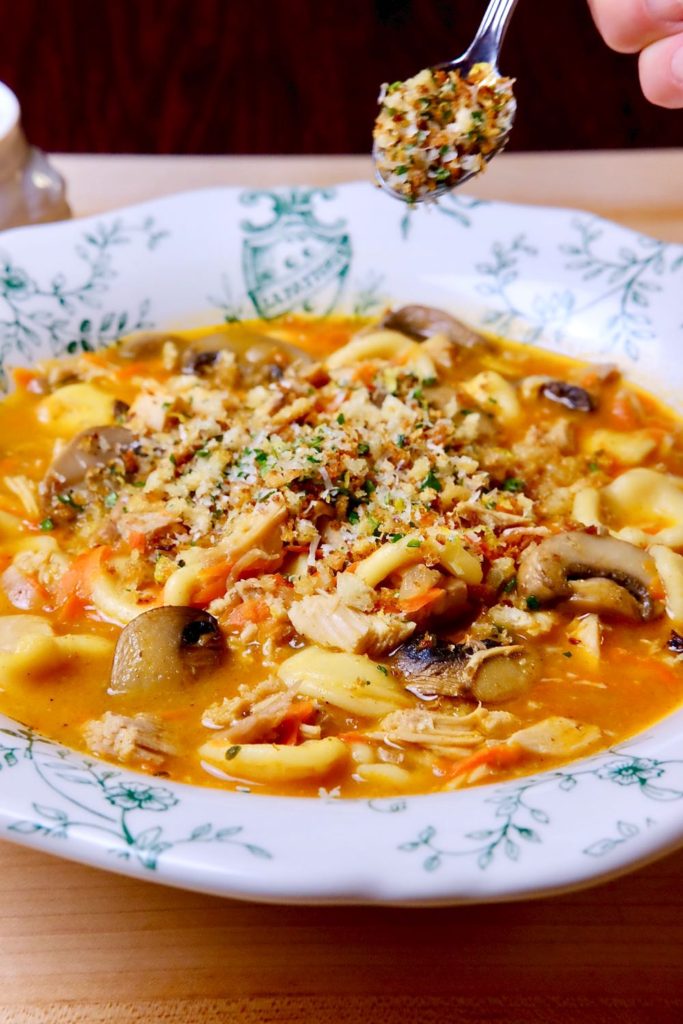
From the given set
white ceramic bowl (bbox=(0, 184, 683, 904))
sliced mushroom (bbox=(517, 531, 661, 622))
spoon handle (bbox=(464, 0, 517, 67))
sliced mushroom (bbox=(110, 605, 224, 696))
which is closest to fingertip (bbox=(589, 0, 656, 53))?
spoon handle (bbox=(464, 0, 517, 67))

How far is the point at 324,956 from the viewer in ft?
7.57

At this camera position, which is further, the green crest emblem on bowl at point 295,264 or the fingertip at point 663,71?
the green crest emblem on bowl at point 295,264

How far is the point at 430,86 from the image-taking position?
3.33m

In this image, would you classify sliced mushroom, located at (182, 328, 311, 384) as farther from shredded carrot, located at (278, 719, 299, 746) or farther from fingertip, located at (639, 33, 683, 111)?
shredded carrot, located at (278, 719, 299, 746)

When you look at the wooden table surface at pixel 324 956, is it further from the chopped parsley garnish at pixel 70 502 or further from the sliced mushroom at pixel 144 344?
the sliced mushroom at pixel 144 344

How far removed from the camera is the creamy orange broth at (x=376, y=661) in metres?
2.59

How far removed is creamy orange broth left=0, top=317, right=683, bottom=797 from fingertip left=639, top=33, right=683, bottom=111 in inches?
44.3

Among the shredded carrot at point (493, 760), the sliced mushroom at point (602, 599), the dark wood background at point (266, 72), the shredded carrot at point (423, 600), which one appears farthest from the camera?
the dark wood background at point (266, 72)

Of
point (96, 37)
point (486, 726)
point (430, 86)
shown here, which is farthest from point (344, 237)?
point (96, 37)

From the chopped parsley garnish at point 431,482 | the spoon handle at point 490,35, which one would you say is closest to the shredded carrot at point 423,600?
the chopped parsley garnish at point 431,482

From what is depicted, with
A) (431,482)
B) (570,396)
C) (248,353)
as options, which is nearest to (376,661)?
(431,482)

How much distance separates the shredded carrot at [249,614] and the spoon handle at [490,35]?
181 centimetres

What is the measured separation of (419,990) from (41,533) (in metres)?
1.83

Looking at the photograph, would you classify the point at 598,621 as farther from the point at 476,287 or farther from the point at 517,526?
the point at 476,287
